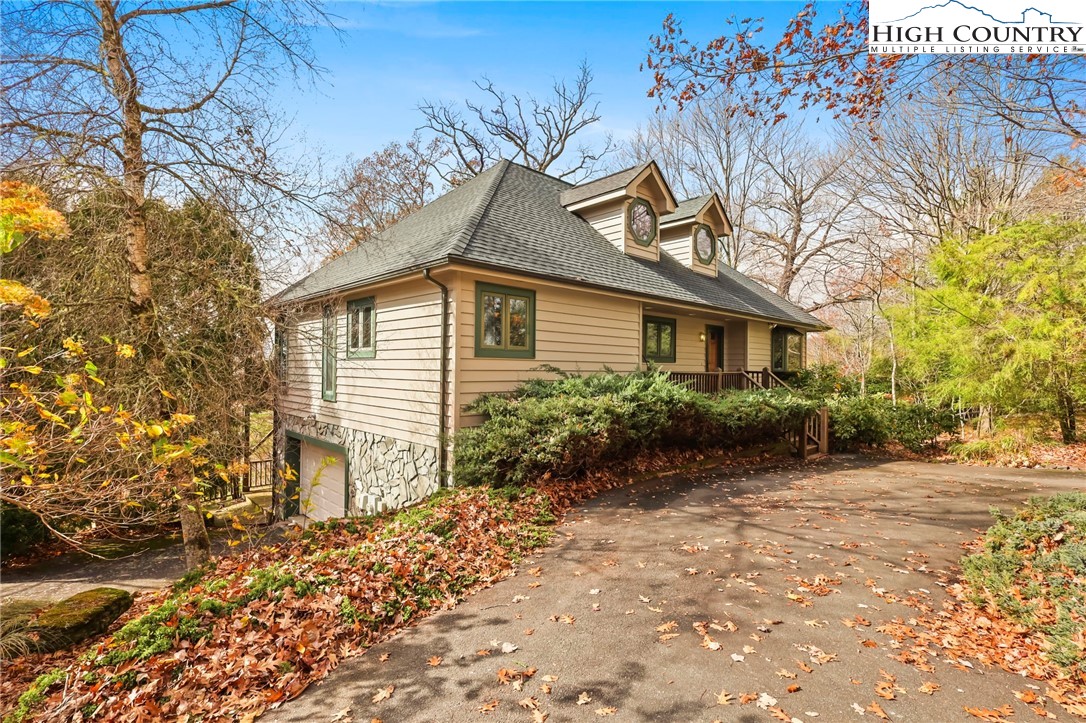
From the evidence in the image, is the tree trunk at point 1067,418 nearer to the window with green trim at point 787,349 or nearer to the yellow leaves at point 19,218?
the window with green trim at point 787,349

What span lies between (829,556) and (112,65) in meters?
10.7

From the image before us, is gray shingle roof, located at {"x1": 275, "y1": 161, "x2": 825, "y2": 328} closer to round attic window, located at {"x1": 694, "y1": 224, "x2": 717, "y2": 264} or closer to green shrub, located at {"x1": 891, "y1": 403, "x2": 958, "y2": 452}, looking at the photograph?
round attic window, located at {"x1": 694, "y1": 224, "x2": 717, "y2": 264}

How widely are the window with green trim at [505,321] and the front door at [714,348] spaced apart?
864 cm

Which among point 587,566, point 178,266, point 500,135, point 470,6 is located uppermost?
point 500,135

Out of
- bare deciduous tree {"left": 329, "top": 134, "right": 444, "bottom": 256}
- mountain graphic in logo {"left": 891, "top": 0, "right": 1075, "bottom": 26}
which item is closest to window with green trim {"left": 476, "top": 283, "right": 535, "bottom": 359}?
mountain graphic in logo {"left": 891, "top": 0, "right": 1075, "bottom": 26}

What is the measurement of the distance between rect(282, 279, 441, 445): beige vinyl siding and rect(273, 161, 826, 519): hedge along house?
4 cm

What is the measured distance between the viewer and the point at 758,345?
17484 mm

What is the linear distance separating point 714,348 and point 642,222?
5.69 m

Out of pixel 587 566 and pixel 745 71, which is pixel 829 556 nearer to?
pixel 587 566

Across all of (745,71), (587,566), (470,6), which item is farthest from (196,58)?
(587,566)

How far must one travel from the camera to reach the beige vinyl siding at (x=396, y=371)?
9.01m

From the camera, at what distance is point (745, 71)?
529cm

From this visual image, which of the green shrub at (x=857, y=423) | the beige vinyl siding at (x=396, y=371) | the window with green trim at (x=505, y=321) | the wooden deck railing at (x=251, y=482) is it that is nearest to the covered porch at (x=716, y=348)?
the green shrub at (x=857, y=423)

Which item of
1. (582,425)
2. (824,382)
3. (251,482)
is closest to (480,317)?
(582,425)
